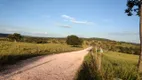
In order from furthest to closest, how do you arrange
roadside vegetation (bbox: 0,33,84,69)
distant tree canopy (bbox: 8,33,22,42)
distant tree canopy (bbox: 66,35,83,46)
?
distant tree canopy (bbox: 8,33,22,42)
distant tree canopy (bbox: 66,35,83,46)
roadside vegetation (bbox: 0,33,84,69)

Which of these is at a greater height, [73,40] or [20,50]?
[73,40]

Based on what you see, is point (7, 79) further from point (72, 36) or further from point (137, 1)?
point (72, 36)

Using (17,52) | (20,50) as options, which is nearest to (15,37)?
(20,50)

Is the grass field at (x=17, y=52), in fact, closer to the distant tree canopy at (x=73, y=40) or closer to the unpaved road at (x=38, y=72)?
the unpaved road at (x=38, y=72)

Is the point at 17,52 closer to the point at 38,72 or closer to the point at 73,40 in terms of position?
the point at 38,72

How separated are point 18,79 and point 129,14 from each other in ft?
45.3

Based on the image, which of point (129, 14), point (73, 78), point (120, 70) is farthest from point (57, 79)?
point (129, 14)

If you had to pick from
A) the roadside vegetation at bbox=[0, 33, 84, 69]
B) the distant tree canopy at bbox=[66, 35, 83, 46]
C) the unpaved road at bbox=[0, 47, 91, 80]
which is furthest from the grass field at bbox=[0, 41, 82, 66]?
the distant tree canopy at bbox=[66, 35, 83, 46]

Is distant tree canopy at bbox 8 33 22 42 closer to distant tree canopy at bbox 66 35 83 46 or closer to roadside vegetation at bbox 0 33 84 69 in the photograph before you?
roadside vegetation at bbox 0 33 84 69

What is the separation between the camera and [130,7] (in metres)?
18.9

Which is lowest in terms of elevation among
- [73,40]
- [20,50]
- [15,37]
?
[20,50]

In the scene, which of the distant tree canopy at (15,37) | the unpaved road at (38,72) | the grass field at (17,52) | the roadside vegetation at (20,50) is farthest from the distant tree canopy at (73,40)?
the unpaved road at (38,72)

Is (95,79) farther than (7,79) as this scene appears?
Yes

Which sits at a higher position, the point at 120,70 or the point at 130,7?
the point at 130,7
